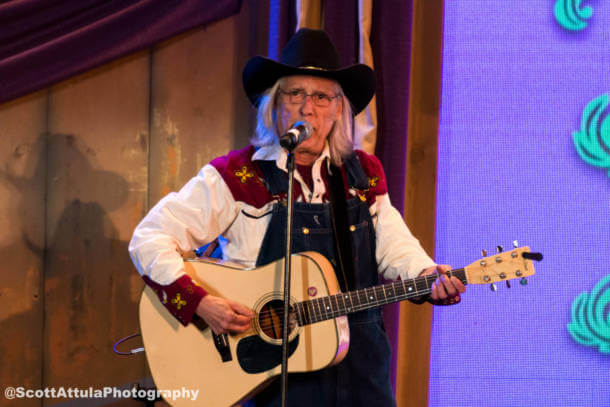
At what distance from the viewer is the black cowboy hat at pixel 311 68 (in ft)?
7.52

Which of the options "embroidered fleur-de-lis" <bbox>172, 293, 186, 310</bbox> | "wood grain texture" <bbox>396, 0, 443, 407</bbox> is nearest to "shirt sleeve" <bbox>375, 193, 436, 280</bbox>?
"wood grain texture" <bbox>396, 0, 443, 407</bbox>

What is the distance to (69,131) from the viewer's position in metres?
2.71

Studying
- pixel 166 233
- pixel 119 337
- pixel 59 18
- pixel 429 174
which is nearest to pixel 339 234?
pixel 166 233

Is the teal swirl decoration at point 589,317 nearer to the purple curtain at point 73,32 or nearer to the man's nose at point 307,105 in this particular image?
the man's nose at point 307,105

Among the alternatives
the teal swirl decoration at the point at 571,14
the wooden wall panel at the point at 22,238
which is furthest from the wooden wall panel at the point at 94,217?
the teal swirl decoration at the point at 571,14

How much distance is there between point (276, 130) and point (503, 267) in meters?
0.98

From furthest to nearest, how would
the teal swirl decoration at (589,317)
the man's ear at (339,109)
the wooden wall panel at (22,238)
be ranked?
the teal swirl decoration at (589,317)
the wooden wall panel at (22,238)
the man's ear at (339,109)

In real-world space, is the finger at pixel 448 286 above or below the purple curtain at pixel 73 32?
below

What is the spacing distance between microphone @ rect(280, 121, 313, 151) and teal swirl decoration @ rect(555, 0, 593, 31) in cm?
189

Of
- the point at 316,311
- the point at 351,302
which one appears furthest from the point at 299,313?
the point at 351,302

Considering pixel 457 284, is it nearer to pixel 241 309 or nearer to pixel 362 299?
pixel 362 299

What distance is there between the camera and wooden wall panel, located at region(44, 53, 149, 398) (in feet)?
8.85

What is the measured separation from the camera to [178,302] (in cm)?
204

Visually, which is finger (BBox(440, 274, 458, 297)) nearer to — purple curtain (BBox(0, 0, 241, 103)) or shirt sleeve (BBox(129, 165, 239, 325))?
shirt sleeve (BBox(129, 165, 239, 325))
